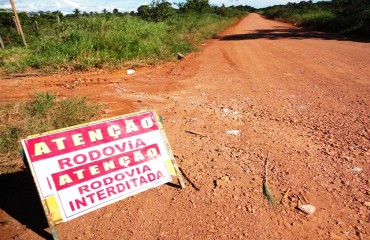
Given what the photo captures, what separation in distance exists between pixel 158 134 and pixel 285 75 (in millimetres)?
5145

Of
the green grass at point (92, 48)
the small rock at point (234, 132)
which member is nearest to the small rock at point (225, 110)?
the small rock at point (234, 132)

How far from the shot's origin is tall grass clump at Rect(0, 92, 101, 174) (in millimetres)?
3537

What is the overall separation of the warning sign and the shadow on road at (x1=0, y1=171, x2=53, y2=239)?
16.9 inches

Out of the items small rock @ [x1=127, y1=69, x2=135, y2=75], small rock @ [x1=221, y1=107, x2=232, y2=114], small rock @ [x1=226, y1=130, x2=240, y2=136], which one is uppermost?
small rock @ [x1=127, y1=69, x2=135, y2=75]

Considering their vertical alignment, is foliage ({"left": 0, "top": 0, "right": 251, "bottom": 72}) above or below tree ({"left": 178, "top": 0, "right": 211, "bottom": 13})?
below

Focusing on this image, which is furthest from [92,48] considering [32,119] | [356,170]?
[356,170]

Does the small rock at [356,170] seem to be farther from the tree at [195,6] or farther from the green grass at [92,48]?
the tree at [195,6]

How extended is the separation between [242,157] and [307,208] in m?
1.03

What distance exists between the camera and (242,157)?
3.48 m

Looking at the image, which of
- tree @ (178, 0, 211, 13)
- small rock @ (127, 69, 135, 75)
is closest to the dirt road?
small rock @ (127, 69, 135, 75)

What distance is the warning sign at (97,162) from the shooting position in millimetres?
2367

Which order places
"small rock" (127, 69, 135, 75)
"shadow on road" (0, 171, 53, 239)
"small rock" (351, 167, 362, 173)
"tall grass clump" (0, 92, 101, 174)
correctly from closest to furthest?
"shadow on road" (0, 171, 53, 239) < "small rock" (351, 167, 362, 173) < "tall grass clump" (0, 92, 101, 174) < "small rock" (127, 69, 135, 75)

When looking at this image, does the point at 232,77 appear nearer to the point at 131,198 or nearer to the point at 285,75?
the point at 285,75

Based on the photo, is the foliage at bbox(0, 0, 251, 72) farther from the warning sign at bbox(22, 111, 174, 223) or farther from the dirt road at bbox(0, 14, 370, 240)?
the warning sign at bbox(22, 111, 174, 223)
